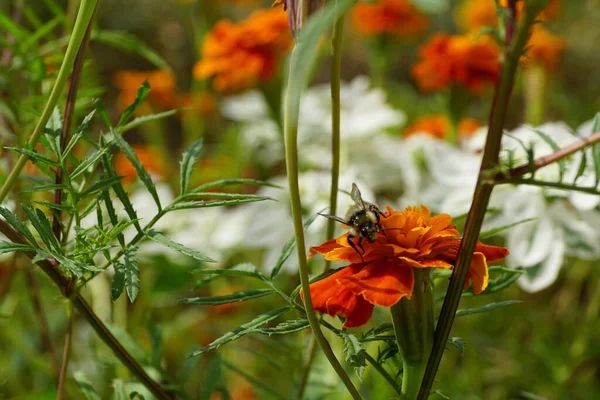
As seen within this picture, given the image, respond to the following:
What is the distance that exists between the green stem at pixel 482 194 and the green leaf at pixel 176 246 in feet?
0.35

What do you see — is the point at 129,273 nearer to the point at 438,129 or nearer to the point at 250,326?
the point at 250,326

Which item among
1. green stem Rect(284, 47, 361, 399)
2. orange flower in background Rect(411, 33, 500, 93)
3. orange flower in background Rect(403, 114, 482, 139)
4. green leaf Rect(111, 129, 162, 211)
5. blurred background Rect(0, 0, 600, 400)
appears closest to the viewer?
green stem Rect(284, 47, 361, 399)

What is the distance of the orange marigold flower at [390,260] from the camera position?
0.28 m

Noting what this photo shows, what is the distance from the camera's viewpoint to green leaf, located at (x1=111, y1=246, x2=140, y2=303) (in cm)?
28

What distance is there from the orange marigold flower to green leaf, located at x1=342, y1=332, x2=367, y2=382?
0.01 metres

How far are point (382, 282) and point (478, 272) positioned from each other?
45 mm

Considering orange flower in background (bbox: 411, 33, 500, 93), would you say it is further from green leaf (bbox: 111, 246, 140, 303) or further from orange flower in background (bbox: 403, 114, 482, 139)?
green leaf (bbox: 111, 246, 140, 303)

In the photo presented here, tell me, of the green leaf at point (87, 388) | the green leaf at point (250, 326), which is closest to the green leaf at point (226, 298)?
the green leaf at point (250, 326)

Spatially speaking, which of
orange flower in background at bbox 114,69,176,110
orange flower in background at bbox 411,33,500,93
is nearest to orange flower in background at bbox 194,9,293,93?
orange flower in background at bbox 411,33,500,93

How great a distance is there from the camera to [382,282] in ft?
0.89

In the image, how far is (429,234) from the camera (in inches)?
11.9

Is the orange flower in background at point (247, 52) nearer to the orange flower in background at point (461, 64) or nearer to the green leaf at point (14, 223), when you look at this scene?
the orange flower in background at point (461, 64)

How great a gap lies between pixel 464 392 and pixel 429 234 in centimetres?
57

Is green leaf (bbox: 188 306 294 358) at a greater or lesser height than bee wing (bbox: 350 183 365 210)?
lesser
